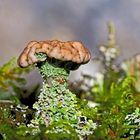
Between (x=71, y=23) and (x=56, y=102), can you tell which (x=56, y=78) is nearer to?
(x=56, y=102)

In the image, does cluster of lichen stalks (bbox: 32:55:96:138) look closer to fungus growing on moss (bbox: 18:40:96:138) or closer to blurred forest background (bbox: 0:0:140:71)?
fungus growing on moss (bbox: 18:40:96:138)

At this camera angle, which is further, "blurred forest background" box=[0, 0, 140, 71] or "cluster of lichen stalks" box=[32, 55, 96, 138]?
"blurred forest background" box=[0, 0, 140, 71]

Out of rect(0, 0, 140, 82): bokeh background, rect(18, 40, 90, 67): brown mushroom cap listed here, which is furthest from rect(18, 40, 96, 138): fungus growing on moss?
rect(0, 0, 140, 82): bokeh background

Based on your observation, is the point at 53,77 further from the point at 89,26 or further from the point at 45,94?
Answer: the point at 89,26

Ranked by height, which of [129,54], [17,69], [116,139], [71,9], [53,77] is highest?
[71,9]

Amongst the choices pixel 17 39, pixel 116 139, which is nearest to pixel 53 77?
pixel 116 139

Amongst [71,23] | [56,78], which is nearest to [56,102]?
[56,78]

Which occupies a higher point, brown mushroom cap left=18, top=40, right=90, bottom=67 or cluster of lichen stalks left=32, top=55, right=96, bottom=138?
brown mushroom cap left=18, top=40, right=90, bottom=67
